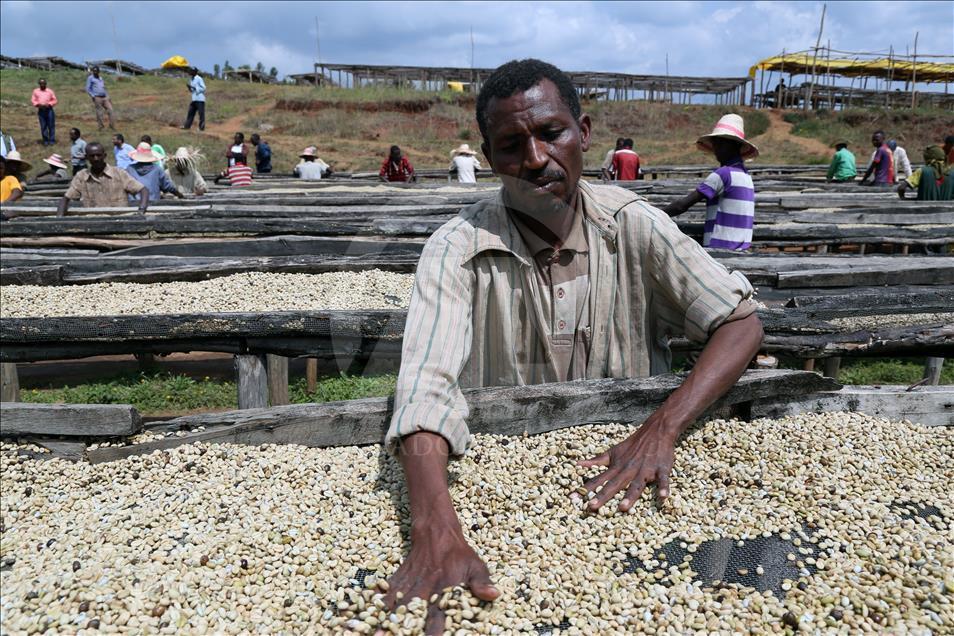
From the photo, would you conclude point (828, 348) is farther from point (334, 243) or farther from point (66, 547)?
point (334, 243)

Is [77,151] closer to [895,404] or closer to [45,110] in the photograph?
[45,110]

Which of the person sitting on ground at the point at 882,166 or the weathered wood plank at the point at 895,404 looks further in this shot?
the person sitting on ground at the point at 882,166

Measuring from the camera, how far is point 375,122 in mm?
24156

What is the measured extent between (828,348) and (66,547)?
293 cm

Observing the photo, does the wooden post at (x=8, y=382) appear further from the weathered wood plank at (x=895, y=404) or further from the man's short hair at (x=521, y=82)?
the weathered wood plank at (x=895, y=404)

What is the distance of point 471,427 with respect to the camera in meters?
2.13

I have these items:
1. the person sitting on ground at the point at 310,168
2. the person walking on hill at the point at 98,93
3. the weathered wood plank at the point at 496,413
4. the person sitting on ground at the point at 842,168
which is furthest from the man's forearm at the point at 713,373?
the person walking on hill at the point at 98,93

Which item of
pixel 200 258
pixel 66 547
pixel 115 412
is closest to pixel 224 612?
pixel 66 547

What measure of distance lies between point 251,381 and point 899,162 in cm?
1419

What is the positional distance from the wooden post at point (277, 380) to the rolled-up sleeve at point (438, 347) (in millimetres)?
2500

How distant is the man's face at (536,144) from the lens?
1948mm

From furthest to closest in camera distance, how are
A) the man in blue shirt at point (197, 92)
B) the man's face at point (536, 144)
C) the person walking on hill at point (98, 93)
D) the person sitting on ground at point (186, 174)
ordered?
the man in blue shirt at point (197, 92) < the person walking on hill at point (98, 93) < the person sitting on ground at point (186, 174) < the man's face at point (536, 144)

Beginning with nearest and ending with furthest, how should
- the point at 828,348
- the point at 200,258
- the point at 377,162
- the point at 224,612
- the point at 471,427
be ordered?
the point at 224,612, the point at 471,427, the point at 828,348, the point at 200,258, the point at 377,162

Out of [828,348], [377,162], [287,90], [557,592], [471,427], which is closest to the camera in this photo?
[557,592]
